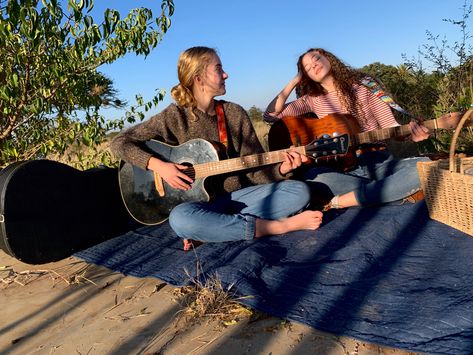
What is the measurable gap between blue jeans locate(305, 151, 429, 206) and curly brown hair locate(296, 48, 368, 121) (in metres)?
0.42

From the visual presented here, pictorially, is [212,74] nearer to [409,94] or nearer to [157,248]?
[157,248]

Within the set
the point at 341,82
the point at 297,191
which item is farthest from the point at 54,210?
the point at 341,82

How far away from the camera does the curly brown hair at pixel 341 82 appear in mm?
3539

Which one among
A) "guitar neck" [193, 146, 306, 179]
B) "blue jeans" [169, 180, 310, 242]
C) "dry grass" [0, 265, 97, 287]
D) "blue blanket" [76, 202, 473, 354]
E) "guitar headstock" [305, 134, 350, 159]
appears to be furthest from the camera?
"guitar neck" [193, 146, 306, 179]

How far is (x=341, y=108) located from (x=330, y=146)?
0.83m

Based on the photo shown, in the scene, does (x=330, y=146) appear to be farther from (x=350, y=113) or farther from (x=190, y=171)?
(x=190, y=171)

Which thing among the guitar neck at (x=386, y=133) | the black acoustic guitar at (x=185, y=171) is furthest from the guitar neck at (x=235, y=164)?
the guitar neck at (x=386, y=133)

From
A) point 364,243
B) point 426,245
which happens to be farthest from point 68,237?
point 426,245

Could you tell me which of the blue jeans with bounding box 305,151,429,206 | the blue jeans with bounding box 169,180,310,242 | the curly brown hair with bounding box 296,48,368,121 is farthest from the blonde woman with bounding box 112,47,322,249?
the curly brown hair with bounding box 296,48,368,121

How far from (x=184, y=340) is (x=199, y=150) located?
4.90 feet

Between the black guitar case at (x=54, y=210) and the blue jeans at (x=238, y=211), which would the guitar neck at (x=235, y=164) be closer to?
the blue jeans at (x=238, y=211)

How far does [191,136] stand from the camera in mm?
3053

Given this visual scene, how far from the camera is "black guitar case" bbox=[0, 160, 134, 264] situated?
2672 millimetres

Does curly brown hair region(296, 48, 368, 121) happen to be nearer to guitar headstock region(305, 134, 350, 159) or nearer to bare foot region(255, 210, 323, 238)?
guitar headstock region(305, 134, 350, 159)
